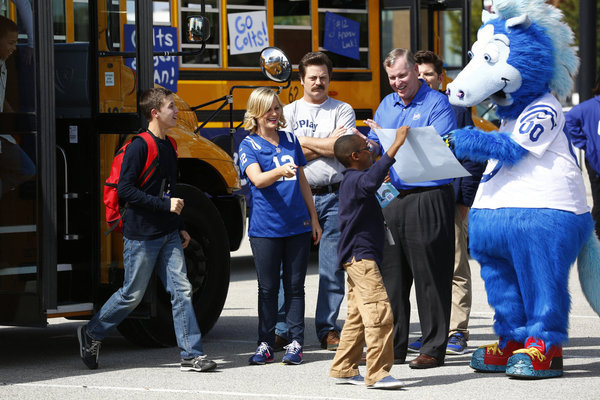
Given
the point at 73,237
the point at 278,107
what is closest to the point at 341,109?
the point at 278,107

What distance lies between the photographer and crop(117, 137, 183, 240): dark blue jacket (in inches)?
257

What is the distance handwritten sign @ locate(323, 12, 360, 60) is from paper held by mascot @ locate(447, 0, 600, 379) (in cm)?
544

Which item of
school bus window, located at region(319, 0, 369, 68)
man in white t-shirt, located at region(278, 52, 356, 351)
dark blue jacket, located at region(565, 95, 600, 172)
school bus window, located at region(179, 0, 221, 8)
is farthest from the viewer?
school bus window, located at region(319, 0, 369, 68)

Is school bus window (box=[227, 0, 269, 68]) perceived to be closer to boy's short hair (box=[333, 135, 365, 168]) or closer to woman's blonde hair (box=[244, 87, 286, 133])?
woman's blonde hair (box=[244, 87, 286, 133])

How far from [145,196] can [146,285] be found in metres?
0.53

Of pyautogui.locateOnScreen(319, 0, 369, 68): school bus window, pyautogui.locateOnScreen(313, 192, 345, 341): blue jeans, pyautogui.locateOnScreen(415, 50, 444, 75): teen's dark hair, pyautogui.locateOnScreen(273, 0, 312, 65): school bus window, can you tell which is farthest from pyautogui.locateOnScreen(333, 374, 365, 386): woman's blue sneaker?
pyautogui.locateOnScreen(319, 0, 369, 68): school bus window

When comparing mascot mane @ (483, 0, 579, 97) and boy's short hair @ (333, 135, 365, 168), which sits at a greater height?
mascot mane @ (483, 0, 579, 97)

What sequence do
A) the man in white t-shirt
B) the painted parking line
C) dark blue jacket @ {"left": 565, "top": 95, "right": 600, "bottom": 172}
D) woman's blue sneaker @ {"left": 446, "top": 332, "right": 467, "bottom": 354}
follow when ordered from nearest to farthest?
the painted parking line → woman's blue sneaker @ {"left": 446, "top": 332, "right": 467, "bottom": 354} → the man in white t-shirt → dark blue jacket @ {"left": 565, "top": 95, "right": 600, "bottom": 172}

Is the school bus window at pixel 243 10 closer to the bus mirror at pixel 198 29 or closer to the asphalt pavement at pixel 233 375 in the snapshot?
the asphalt pavement at pixel 233 375

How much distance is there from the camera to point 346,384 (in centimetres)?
627

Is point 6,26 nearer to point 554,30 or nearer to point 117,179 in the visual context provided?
point 117,179

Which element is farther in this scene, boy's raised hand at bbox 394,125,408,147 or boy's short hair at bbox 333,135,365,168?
boy's short hair at bbox 333,135,365,168

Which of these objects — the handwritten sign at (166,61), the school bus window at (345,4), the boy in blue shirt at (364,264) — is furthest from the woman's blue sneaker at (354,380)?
the school bus window at (345,4)

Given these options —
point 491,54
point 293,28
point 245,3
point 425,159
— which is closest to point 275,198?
point 425,159
